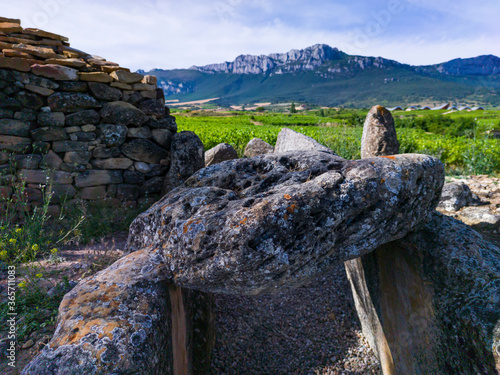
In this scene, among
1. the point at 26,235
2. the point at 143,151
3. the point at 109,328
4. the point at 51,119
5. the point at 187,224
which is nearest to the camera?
the point at 109,328

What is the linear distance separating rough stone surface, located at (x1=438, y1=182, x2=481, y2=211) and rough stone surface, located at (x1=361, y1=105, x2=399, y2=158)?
1.46 m

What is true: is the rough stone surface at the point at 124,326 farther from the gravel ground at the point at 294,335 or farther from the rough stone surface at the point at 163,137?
the rough stone surface at the point at 163,137

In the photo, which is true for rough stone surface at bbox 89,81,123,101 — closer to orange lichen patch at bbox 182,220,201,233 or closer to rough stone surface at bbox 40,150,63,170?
rough stone surface at bbox 40,150,63,170

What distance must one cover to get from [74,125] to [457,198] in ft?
23.2

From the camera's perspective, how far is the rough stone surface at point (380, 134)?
15.0 feet

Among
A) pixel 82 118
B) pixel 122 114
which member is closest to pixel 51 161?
pixel 82 118

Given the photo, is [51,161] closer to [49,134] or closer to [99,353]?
[49,134]

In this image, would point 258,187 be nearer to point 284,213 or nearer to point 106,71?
point 284,213

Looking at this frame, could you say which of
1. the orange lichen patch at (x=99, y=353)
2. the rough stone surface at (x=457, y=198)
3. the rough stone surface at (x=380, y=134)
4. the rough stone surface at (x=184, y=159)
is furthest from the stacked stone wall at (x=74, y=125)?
the rough stone surface at (x=457, y=198)

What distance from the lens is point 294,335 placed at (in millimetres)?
3506

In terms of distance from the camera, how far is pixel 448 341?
223cm

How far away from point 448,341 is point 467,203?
377 cm

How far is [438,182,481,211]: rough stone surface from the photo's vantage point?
502cm

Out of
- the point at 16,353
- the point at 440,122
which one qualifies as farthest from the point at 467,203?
the point at 440,122
